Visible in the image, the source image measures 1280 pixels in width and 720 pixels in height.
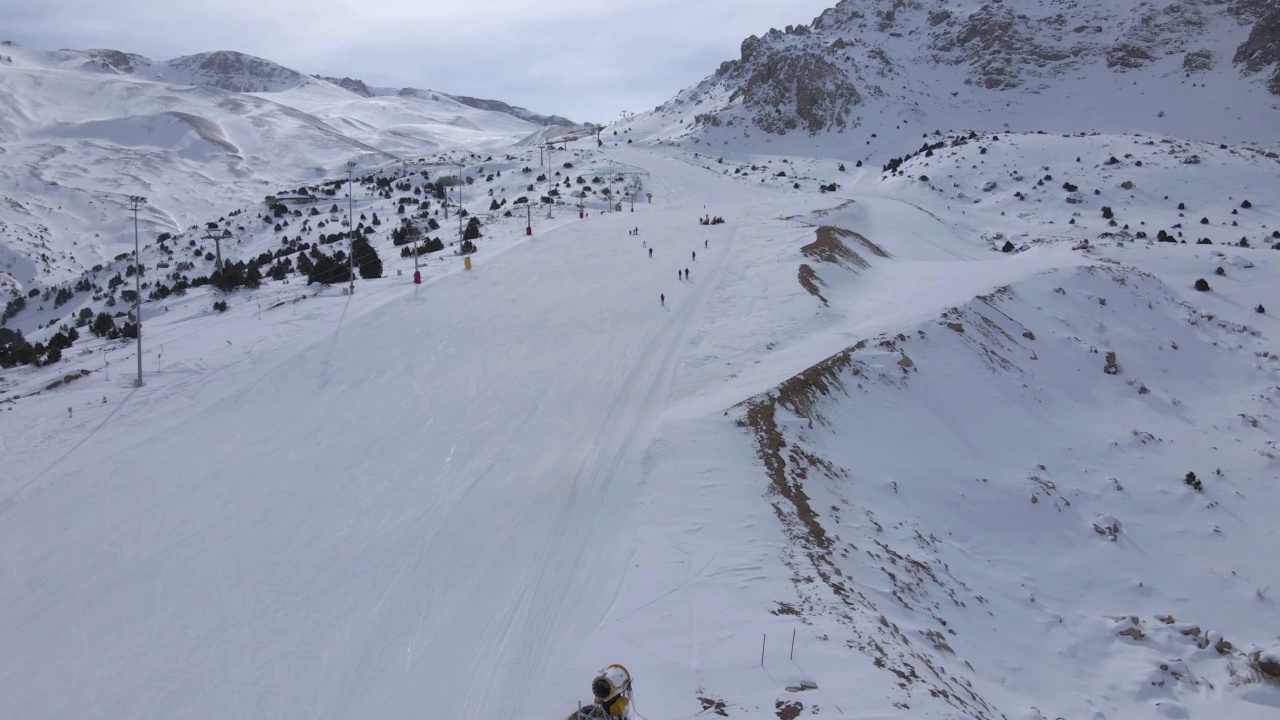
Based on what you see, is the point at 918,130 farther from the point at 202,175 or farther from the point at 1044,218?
the point at 202,175

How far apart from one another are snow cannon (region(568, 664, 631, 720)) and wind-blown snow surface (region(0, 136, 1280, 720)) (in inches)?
20.0

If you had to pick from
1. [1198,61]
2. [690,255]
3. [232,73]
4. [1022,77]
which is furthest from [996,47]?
[232,73]

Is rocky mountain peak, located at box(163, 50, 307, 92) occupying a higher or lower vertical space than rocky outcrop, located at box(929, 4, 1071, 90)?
higher

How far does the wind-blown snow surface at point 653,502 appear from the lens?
908cm

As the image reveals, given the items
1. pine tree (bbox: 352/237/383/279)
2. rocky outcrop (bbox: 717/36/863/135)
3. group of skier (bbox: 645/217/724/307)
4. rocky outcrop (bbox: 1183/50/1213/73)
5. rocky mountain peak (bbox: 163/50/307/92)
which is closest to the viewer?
Answer: group of skier (bbox: 645/217/724/307)

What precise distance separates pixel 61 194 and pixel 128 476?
83339mm

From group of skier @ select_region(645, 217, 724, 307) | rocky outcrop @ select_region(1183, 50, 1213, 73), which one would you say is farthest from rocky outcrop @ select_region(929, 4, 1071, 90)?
group of skier @ select_region(645, 217, 724, 307)

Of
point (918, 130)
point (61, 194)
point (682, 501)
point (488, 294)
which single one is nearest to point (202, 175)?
point (61, 194)

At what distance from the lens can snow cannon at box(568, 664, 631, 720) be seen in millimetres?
7270

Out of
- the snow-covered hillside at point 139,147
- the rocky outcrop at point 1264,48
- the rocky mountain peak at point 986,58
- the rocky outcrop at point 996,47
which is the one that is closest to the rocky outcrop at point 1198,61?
the rocky mountain peak at point 986,58

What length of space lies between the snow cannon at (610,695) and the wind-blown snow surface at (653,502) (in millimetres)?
508

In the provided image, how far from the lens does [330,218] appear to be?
51.5 metres

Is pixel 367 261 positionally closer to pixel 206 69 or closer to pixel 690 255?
pixel 690 255

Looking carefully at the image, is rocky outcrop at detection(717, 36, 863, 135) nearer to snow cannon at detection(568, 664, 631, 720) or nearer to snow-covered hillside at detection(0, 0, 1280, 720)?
snow-covered hillside at detection(0, 0, 1280, 720)
